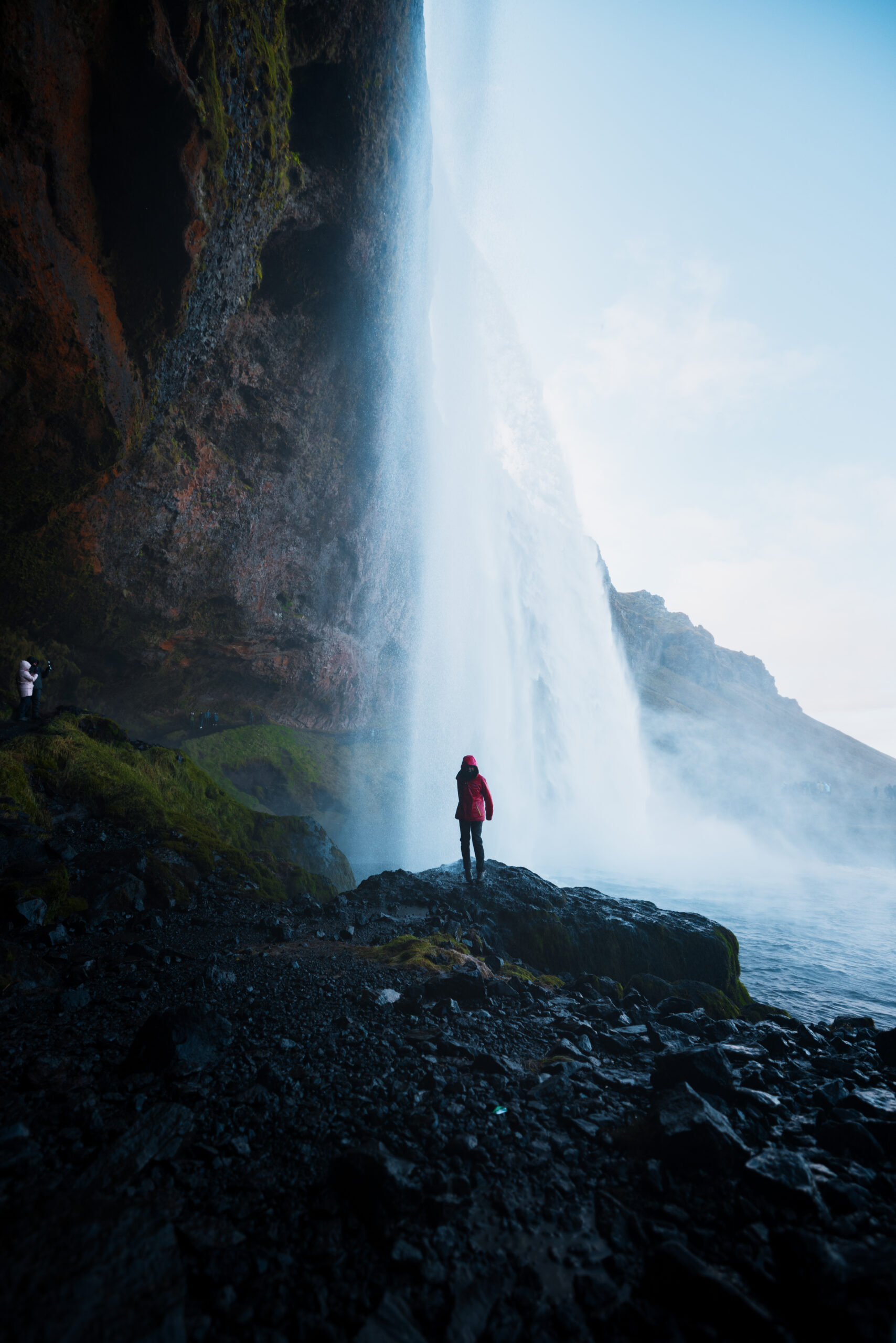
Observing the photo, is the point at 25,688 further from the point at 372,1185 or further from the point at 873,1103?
the point at 873,1103

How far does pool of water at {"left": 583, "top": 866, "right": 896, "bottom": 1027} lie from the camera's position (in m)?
10.1

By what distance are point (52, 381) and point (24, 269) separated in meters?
1.78

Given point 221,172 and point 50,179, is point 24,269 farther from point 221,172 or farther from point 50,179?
point 221,172

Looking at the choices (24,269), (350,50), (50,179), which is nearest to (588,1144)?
(24,269)

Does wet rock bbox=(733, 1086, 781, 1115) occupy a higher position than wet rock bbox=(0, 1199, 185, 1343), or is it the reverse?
wet rock bbox=(0, 1199, 185, 1343)

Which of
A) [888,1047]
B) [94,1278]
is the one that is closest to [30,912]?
[94,1278]

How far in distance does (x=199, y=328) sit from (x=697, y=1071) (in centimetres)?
1598

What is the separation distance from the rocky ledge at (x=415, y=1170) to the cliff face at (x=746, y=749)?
174 feet

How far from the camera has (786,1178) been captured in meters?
2.65

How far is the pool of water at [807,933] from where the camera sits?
1012cm

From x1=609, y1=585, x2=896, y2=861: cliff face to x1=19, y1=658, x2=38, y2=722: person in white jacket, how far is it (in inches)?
2174

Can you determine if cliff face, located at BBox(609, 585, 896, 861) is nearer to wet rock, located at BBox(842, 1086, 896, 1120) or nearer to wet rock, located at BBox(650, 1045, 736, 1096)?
wet rock, located at BBox(842, 1086, 896, 1120)

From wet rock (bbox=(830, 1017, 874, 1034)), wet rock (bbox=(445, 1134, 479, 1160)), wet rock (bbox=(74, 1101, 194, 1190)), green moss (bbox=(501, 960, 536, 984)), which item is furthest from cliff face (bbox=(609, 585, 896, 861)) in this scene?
wet rock (bbox=(74, 1101, 194, 1190))

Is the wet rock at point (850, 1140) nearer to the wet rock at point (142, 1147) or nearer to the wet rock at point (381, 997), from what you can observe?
the wet rock at point (381, 997)
